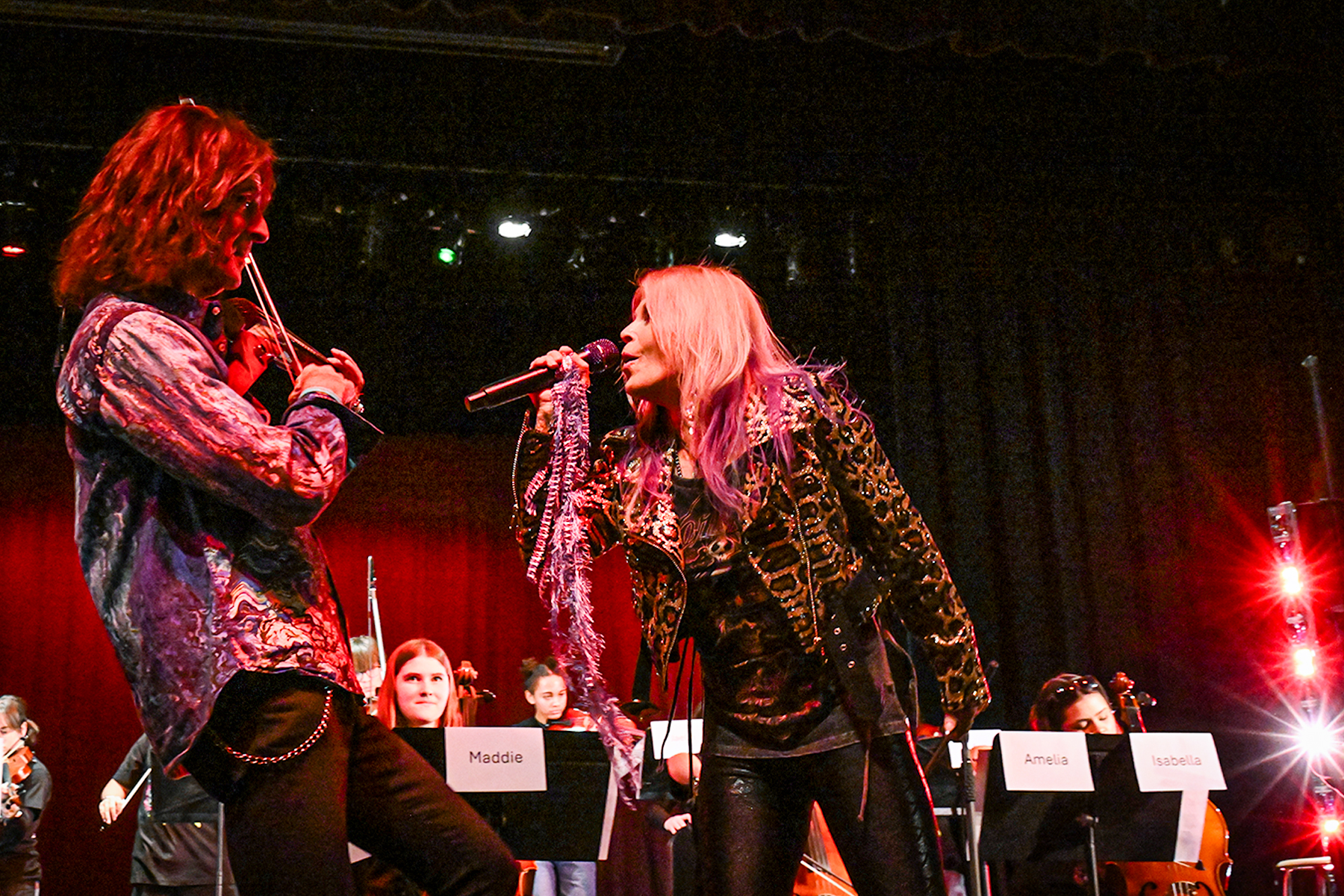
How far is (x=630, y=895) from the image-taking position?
264 inches

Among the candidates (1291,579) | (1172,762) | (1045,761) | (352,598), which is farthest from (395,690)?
(1291,579)

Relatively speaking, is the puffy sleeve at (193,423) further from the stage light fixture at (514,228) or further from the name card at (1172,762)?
the stage light fixture at (514,228)

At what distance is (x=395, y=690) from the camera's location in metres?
6.01

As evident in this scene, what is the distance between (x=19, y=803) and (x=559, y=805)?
403 centimetres

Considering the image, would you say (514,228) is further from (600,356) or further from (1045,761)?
(600,356)

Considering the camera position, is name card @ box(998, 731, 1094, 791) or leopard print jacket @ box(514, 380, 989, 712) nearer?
leopard print jacket @ box(514, 380, 989, 712)

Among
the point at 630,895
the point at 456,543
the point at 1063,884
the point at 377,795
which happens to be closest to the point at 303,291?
the point at 456,543

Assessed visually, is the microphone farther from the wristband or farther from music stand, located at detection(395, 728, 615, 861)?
music stand, located at detection(395, 728, 615, 861)

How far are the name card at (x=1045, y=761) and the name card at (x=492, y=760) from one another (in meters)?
1.63

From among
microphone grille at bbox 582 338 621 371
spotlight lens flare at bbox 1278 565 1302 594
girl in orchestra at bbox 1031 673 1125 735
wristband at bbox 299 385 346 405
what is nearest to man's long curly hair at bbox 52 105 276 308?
wristband at bbox 299 385 346 405

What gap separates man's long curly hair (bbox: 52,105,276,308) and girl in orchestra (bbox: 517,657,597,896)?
4.31m

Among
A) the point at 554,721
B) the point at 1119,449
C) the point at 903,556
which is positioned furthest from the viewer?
the point at 1119,449

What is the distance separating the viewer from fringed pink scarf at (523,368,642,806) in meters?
2.49

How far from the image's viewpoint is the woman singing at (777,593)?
2.17 meters
